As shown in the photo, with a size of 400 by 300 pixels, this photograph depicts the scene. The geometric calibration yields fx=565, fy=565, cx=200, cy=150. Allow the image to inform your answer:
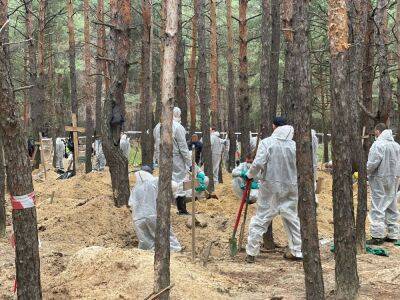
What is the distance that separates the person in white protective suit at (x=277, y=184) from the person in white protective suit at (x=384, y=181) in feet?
7.03

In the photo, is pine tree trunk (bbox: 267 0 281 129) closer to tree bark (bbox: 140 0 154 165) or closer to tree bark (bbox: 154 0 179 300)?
tree bark (bbox: 140 0 154 165)

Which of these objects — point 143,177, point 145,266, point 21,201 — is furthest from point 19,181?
point 143,177

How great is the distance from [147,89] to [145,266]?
356 inches

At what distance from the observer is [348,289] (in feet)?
19.1

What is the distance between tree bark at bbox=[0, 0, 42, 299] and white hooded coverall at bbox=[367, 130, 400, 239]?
20.9 feet

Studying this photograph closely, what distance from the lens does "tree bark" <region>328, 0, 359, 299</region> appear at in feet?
18.7

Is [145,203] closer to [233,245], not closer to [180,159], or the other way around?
[233,245]

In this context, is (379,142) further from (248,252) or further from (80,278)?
(80,278)

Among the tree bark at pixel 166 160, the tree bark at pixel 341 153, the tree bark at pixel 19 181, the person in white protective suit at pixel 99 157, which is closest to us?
the tree bark at pixel 19 181

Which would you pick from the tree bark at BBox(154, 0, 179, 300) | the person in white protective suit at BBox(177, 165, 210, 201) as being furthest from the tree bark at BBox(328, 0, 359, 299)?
the person in white protective suit at BBox(177, 165, 210, 201)

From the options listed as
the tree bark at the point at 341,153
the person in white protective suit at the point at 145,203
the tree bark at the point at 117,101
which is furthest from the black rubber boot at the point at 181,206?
the tree bark at the point at 341,153

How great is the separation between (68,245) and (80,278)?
283 centimetres

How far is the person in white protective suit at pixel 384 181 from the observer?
9773 mm

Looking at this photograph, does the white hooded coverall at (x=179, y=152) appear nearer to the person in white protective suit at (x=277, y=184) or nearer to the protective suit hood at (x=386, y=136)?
the person in white protective suit at (x=277, y=184)
